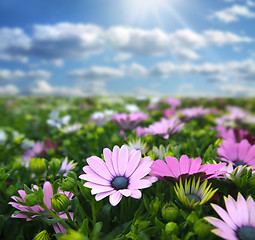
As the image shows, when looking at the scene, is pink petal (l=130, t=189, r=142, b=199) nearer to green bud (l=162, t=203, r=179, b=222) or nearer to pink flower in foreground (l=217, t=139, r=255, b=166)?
green bud (l=162, t=203, r=179, b=222)

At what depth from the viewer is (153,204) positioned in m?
1.08

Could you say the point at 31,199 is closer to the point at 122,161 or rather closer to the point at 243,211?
the point at 122,161

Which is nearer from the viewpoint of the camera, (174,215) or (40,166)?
(174,215)

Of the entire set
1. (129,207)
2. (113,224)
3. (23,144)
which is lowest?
(113,224)

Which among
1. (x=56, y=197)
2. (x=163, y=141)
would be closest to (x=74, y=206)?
(x=56, y=197)

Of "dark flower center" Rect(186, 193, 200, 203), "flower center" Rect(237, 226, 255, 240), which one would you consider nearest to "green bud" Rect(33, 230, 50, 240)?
"dark flower center" Rect(186, 193, 200, 203)

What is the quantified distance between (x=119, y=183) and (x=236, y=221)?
0.45m

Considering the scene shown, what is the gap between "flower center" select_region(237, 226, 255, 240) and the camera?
840 millimetres

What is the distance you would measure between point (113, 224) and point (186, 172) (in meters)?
0.51

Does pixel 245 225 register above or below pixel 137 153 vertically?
below

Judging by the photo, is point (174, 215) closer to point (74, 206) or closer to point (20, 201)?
point (74, 206)

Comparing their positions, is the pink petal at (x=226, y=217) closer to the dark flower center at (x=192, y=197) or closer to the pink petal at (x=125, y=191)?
the dark flower center at (x=192, y=197)

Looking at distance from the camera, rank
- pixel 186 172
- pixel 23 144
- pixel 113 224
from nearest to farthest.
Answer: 1. pixel 186 172
2. pixel 113 224
3. pixel 23 144

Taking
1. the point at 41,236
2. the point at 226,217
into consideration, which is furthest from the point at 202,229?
the point at 41,236
